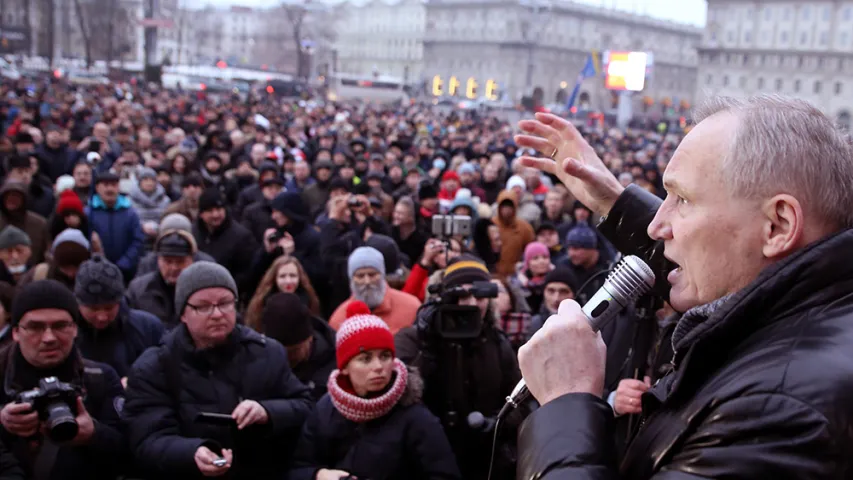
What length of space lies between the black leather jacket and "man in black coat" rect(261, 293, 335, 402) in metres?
3.53

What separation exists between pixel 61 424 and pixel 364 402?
1214mm

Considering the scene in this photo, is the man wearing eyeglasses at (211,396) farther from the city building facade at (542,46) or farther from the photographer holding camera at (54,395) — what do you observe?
the city building facade at (542,46)

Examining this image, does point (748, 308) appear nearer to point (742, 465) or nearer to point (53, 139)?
point (742, 465)

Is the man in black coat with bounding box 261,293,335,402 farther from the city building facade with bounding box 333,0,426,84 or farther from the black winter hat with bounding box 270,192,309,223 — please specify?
the city building facade with bounding box 333,0,426,84

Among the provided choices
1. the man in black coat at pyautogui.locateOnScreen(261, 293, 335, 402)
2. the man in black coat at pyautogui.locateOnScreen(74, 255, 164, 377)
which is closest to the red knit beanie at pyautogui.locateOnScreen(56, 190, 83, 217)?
the man in black coat at pyautogui.locateOnScreen(74, 255, 164, 377)

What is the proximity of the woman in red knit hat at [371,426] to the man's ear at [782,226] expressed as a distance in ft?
8.17

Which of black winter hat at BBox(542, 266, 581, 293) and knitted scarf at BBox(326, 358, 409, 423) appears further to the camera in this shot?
black winter hat at BBox(542, 266, 581, 293)

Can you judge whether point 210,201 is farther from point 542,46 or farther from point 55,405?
point 542,46

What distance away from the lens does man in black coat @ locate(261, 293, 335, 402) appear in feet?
15.9

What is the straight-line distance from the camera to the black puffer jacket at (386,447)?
11.8 ft

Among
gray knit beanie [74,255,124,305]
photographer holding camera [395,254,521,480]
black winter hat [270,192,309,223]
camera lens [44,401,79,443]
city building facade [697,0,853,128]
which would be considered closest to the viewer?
camera lens [44,401,79,443]

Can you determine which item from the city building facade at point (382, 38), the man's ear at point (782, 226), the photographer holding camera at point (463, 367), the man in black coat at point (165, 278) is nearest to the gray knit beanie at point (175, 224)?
the man in black coat at point (165, 278)

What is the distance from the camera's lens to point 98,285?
4.63 metres

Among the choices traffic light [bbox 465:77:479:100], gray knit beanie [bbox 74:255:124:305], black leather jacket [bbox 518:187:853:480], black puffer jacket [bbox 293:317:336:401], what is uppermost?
traffic light [bbox 465:77:479:100]
